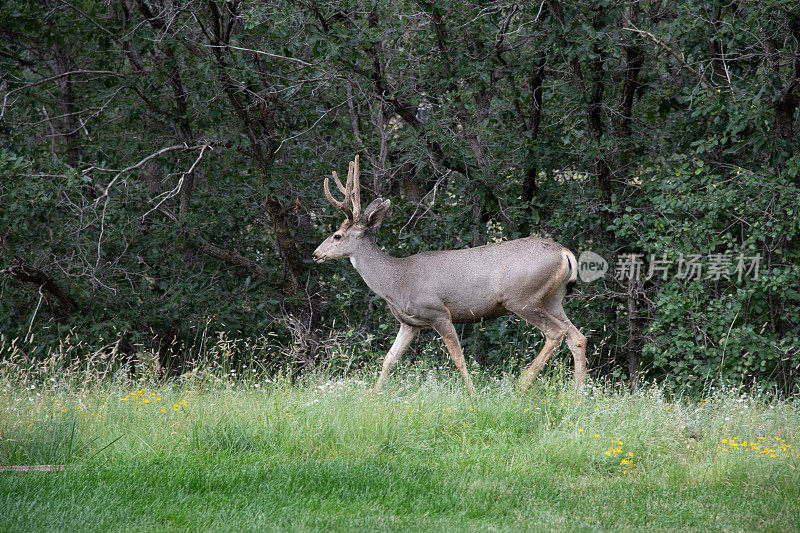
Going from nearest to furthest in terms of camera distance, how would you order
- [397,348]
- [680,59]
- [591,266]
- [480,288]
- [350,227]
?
[480,288] → [397,348] → [350,227] → [680,59] → [591,266]

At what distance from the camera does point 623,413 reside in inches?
261

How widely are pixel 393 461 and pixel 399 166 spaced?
4.87 m

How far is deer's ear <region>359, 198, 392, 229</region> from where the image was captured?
27.5 feet

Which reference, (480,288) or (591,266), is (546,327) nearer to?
(480,288)

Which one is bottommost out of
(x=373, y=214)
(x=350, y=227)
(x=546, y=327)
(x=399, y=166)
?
(x=546, y=327)

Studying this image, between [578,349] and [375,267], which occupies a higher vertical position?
[375,267]

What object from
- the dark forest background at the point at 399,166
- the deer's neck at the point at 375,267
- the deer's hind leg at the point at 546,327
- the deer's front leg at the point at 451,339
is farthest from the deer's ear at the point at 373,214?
the deer's hind leg at the point at 546,327

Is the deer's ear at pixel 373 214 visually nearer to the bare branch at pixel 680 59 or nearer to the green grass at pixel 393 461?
the green grass at pixel 393 461

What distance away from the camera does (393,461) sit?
239 inches

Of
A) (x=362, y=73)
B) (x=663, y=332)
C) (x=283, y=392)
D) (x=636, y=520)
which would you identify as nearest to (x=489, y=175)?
(x=362, y=73)

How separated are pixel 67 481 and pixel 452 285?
3870 millimetres

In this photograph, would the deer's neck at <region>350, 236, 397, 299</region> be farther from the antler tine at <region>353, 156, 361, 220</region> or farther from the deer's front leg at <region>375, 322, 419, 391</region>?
the deer's front leg at <region>375, 322, 419, 391</region>

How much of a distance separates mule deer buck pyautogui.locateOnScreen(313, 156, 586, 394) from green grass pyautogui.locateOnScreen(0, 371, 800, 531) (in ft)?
2.46

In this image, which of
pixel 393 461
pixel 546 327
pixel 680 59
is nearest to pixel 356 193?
pixel 546 327
